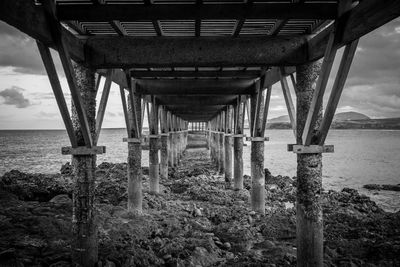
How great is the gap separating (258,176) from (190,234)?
285cm

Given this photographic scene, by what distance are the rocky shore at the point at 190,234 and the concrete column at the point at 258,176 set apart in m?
0.34

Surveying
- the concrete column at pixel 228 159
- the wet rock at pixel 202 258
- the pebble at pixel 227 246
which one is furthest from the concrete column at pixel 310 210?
the concrete column at pixel 228 159

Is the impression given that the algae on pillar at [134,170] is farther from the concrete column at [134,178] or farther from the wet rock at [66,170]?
the wet rock at [66,170]

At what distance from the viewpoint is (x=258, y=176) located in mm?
8914

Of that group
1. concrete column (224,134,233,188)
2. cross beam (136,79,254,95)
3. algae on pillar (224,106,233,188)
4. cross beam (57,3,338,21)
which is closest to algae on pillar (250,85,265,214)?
cross beam (136,79,254,95)

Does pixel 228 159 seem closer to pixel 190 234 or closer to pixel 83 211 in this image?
pixel 190 234

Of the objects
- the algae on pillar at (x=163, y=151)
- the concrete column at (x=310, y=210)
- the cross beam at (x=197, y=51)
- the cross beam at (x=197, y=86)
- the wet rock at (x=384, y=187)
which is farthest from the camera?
the wet rock at (x=384, y=187)

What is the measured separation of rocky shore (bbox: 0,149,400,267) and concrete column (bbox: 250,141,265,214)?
0.34 metres

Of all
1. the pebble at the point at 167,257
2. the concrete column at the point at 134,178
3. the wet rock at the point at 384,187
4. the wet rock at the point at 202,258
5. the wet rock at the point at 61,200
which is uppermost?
the concrete column at the point at 134,178

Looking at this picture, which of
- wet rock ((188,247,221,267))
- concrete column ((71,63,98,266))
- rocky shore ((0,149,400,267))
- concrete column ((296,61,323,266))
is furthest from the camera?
wet rock ((188,247,221,267))

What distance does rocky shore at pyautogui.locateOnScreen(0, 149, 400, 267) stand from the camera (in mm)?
5410

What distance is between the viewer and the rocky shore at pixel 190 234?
5.41 meters

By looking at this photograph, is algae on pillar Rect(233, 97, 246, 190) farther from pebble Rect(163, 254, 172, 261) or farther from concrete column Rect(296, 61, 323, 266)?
concrete column Rect(296, 61, 323, 266)

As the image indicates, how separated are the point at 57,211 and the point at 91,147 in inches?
152
